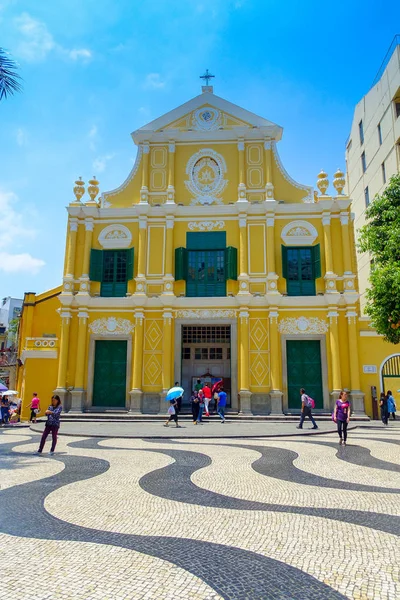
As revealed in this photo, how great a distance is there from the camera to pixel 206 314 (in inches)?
829

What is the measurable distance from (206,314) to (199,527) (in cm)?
1623

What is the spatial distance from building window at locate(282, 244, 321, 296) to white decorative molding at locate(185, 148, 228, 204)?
482cm

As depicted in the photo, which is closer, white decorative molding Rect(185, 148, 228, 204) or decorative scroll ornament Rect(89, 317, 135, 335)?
decorative scroll ornament Rect(89, 317, 135, 335)

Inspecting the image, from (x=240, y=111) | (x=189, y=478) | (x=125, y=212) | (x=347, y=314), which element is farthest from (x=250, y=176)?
(x=189, y=478)

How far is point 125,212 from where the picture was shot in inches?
885

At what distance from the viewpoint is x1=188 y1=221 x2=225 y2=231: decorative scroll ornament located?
21953 millimetres

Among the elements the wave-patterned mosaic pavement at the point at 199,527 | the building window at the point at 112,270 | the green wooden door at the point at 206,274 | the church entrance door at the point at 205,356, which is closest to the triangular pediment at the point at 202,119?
the building window at the point at 112,270

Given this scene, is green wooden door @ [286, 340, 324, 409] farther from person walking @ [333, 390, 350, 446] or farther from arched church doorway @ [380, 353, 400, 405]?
person walking @ [333, 390, 350, 446]

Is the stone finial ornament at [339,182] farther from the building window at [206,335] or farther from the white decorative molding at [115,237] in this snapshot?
the white decorative molding at [115,237]

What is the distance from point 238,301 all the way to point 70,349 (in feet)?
28.4

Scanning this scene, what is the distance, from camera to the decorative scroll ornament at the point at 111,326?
21.3 m

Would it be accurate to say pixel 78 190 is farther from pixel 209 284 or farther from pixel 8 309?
pixel 8 309

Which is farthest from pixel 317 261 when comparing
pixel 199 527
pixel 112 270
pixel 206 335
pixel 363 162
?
pixel 199 527

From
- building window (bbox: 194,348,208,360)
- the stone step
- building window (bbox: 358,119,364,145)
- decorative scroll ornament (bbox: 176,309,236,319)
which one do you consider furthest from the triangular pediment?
the stone step
